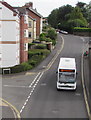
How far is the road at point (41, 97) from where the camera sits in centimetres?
2256

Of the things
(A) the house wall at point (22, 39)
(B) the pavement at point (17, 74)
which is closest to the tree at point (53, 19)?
(B) the pavement at point (17, 74)

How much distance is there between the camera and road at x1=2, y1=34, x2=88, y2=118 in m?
22.6

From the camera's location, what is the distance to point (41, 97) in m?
27.1

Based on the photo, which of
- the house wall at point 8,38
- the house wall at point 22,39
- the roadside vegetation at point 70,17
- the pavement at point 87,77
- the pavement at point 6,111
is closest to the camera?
the pavement at point 6,111

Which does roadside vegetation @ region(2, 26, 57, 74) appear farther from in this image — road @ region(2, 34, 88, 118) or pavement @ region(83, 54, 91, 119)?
pavement @ region(83, 54, 91, 119)

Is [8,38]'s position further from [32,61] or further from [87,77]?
[87,77]

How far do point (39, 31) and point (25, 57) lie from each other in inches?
1208

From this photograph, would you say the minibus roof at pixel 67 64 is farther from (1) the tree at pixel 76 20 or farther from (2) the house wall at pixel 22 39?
(1) the tree at pixel 76 20

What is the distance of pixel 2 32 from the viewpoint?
40.8m

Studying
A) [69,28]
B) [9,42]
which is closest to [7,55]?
[9,42]

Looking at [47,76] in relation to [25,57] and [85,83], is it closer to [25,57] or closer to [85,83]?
[85,83]

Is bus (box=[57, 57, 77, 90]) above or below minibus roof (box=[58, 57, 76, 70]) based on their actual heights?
below

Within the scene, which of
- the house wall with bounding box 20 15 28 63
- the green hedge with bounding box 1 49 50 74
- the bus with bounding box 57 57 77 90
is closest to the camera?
the bus with bounding box 57 57 77 90

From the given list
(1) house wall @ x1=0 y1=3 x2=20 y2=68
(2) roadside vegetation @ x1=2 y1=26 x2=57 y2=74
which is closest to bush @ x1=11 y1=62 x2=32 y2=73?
(2) roadside vegetation @ x1=2 y1=26 x2=57 y2=74
